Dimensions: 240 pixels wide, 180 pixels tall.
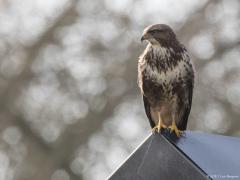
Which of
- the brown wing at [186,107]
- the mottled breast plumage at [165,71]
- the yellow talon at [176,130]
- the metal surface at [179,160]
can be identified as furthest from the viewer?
the brown wing at [186,107]

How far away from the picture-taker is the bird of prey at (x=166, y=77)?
8.96 metres

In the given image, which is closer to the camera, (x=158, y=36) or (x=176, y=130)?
(x=176, y=130)

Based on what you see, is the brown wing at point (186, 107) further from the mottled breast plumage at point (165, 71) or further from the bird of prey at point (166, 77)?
the mottled breast plumage at point (165, 71)

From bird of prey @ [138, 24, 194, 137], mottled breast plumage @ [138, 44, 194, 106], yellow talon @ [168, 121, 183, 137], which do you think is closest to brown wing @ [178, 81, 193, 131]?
bird of prey @ [138, 24, 194, 137]

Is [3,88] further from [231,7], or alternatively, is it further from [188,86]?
[188,86]

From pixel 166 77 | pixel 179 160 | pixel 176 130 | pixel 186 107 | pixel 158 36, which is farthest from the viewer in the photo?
pixel 186 107

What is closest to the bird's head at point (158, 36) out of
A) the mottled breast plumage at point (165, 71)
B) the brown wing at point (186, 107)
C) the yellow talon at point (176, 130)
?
the mottled breast plumage at point (165, 71)

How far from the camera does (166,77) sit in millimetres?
8945

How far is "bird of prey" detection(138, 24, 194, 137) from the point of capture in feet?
29.4

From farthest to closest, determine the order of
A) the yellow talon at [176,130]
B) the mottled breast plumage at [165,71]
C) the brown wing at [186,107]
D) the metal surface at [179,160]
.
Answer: the brown wing at [186,107] < the mottled breast plumage at [165,71] < the yellow talon at [176,130] < the metal surface at [179,160]

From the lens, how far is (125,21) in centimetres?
1855

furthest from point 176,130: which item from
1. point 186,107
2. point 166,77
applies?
point 186,107

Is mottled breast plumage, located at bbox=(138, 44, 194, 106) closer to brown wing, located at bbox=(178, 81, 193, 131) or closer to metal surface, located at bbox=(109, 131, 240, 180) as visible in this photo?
brown wing, located at bbox=(178, 81, 193, 131)

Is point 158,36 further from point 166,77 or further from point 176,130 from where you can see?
point 176,130
